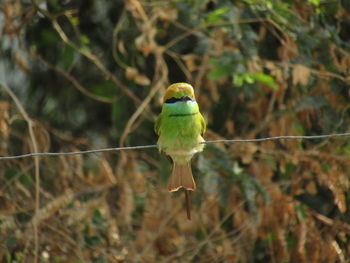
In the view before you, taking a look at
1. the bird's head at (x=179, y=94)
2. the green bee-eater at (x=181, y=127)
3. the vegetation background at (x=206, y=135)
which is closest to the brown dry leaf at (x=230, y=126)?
the vegetation background at (x=206, y=135)

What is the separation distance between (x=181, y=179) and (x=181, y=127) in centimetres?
25

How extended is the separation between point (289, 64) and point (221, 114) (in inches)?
30.9

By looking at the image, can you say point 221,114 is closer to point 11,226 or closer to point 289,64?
point 289,64

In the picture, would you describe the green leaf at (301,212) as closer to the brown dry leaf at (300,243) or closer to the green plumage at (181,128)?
the brown dry leaf at (300,243)

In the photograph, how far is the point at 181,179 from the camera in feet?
11.4

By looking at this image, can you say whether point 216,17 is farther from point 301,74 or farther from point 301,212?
point 301,212

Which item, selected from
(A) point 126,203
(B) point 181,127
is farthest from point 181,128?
(A) point 126,203

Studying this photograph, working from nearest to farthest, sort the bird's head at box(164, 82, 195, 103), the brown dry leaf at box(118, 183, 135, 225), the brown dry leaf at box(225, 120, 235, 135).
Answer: the bird's head at box(164, 82, 195, 103) → the brown dry leaf at box(118, 183, 135, 225) → the brown dry leaf at box(225, 120, 235, 135)

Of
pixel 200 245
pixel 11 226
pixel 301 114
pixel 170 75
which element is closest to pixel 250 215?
pixel 200 245

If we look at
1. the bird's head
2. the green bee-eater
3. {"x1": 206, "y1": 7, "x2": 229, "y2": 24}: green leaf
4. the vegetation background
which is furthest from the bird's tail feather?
{"x1": 206, "y1": 7, "x2": 229, "y2": 24}: green leaf

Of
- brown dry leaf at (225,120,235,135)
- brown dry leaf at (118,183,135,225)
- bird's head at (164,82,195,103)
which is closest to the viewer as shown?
bird's head at (164,82,195,103)

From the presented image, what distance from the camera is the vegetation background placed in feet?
14.2

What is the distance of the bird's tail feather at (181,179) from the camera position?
3.42 meters

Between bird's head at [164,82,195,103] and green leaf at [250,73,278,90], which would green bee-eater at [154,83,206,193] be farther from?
green leaf at [250,73,278,90]
